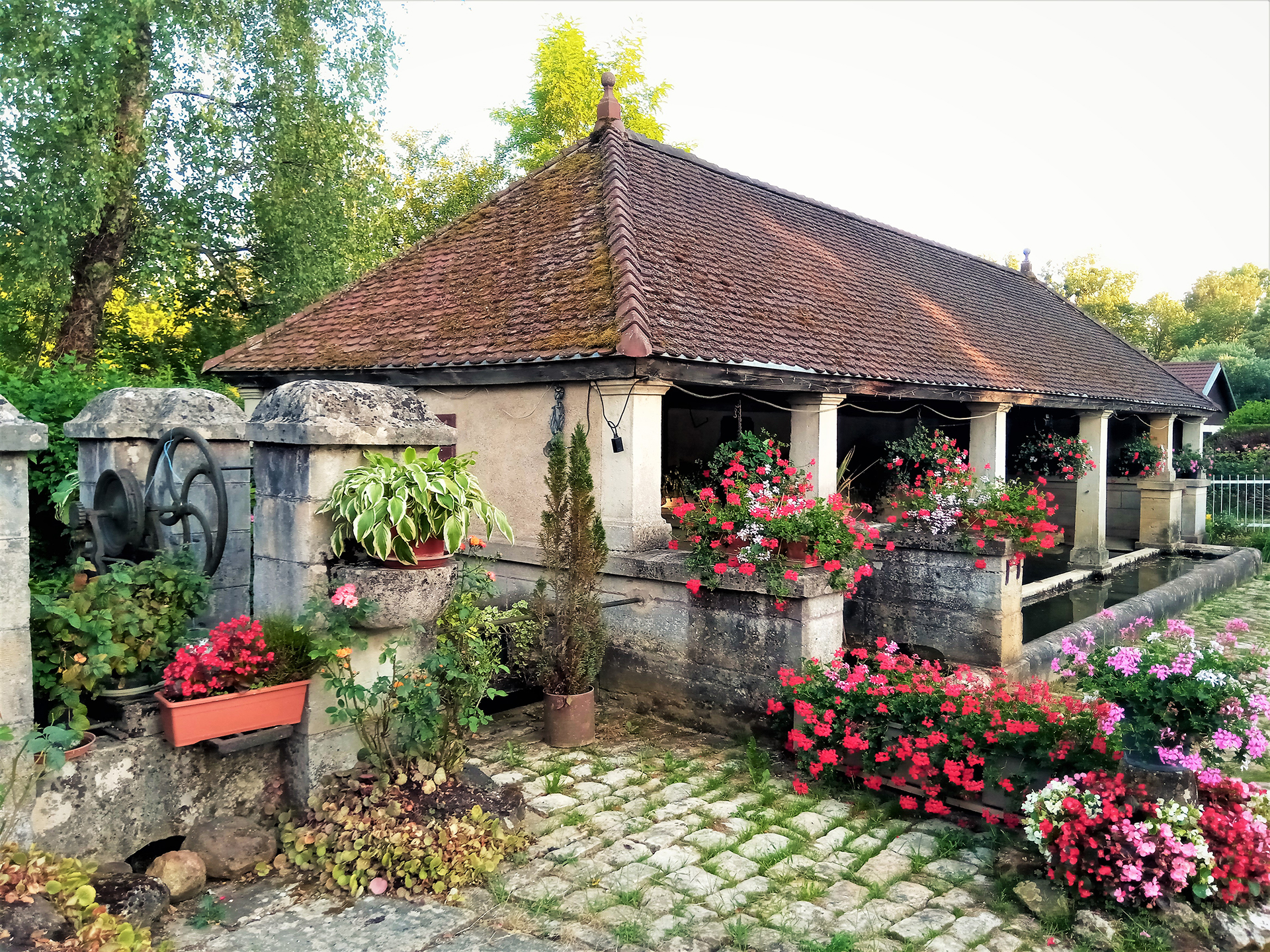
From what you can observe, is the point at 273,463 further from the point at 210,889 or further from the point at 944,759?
the point at 944,759

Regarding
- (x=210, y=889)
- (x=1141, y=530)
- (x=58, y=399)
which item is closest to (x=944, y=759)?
(x=210, y=889)

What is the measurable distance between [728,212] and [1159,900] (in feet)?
29.3

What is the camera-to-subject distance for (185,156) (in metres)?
14.5

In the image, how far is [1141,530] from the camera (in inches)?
671

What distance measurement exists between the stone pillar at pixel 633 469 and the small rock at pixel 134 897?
4091mm

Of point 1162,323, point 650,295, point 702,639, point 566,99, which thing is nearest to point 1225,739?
point 702,639

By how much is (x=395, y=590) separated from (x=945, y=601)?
18.3ft

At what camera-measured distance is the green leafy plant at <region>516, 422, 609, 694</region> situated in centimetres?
611

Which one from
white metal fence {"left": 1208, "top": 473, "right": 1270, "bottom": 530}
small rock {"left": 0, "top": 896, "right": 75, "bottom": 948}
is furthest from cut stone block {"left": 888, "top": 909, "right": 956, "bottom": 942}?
white metal fence {"left": 1208, "top": 473, "right": 1270, "bottom": 530}

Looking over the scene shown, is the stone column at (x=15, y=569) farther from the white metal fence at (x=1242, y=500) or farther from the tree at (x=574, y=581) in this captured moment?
the white metal fence at (x=1242, y=500)

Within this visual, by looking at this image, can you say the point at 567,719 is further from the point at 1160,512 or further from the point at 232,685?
the point at 1160,512

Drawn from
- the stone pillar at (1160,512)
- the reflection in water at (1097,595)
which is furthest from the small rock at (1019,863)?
the stone pillar at (1160,512)

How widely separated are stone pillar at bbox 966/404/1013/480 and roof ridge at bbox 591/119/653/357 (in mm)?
5278

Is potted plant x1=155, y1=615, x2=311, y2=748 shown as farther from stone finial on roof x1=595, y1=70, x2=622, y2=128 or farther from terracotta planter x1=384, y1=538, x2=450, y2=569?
stone finial on roof x1=595, y1=70, x2=622, y2=128
